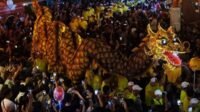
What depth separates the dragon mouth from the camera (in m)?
10.5

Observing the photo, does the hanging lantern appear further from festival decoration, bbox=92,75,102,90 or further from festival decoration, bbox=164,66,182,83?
festival decoration, bbox=92,75,102,90

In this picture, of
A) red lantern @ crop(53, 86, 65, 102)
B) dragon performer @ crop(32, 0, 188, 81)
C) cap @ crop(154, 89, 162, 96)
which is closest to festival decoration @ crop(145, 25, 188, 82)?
dragon performer @ crop(32, 0, 188, 81)

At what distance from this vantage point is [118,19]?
16.4m

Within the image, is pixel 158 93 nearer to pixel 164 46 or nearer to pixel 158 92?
pixel 158 92

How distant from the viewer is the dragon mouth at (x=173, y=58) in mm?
10477

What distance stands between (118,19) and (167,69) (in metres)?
6.16

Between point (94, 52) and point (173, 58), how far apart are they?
75.6 inches

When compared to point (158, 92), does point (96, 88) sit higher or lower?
lower

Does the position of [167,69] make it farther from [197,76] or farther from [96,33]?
[96,33]

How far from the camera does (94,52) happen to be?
450 inches

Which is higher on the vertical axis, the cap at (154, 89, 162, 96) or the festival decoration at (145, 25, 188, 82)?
the festival decoration at (145, 25, 188, 82)

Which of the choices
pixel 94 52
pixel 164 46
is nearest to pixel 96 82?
pixel 94 52

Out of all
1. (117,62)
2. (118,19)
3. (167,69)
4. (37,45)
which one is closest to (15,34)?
(37,45)

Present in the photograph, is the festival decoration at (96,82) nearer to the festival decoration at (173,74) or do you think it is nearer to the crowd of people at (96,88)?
the crowd of people at (96,88)
